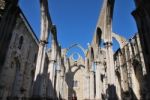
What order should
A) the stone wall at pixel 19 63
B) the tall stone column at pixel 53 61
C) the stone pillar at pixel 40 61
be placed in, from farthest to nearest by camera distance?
the tall stone column at pixel 53 61 < the stone wall at pixel 19 63 < the stone pillar at pixel 40 61

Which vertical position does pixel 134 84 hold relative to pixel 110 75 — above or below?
below

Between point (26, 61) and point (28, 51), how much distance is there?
49.9 inches

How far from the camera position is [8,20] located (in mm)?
7605

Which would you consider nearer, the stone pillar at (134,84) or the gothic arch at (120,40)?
the stone pillar at (134,84)

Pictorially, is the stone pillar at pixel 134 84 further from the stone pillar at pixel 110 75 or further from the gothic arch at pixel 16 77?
the gothic arch at pixel 16 77

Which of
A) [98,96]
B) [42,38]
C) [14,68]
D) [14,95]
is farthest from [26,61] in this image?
[98,96]

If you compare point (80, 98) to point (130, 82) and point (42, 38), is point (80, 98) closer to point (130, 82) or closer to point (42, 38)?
point (130, 82)

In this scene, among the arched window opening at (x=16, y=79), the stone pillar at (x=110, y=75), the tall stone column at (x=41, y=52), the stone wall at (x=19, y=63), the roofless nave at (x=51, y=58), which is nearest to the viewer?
the roofless nave at (x=51, y=58)

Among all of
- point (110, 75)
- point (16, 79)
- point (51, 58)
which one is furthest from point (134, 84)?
point (16, 79)

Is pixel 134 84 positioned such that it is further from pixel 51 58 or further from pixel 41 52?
pixel 41 52

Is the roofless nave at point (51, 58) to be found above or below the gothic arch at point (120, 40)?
below

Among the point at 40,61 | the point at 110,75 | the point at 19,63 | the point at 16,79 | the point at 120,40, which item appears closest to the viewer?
the point at 110,75

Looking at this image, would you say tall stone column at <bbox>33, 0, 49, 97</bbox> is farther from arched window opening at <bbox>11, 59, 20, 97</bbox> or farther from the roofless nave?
arched window opening at <bbox>11, 59, 20, 97</bbox>

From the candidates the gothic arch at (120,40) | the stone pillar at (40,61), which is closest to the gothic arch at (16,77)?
the stone pillar at (40,61)
